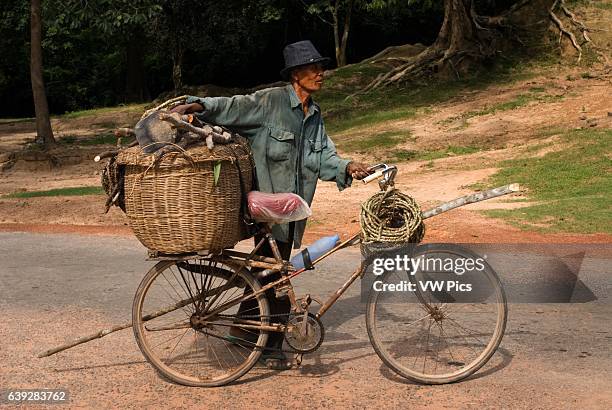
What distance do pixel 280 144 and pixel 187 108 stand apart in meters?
0.64

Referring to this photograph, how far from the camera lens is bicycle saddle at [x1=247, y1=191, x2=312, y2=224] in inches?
201

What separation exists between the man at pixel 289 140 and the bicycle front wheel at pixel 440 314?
0.65 m

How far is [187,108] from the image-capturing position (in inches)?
201

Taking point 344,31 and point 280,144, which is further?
point 344,31

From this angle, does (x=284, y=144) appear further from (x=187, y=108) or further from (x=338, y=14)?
(x=338, y=14)

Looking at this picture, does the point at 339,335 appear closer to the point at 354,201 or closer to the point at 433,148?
the point at 354,201

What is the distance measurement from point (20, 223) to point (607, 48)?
59.5 ft

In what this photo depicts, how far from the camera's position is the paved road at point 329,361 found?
5.09 metres

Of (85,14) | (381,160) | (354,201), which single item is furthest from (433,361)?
(85,14)

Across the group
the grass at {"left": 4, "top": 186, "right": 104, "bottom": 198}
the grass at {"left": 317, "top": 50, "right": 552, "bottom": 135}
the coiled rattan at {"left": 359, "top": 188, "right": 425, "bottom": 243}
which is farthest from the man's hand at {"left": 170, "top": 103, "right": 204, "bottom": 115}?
the grass at {"left": 317, "top": 50, "right": 552, "bottom": 135}

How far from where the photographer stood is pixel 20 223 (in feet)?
41.5

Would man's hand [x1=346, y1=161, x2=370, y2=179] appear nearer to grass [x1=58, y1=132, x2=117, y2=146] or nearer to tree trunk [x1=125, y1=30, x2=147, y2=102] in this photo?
grass [x1=58, y1=132, x2=117, y2=146]

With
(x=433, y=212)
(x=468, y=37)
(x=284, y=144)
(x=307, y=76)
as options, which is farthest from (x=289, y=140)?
(x=468, y=37)

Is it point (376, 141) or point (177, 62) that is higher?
point (177, 62)
